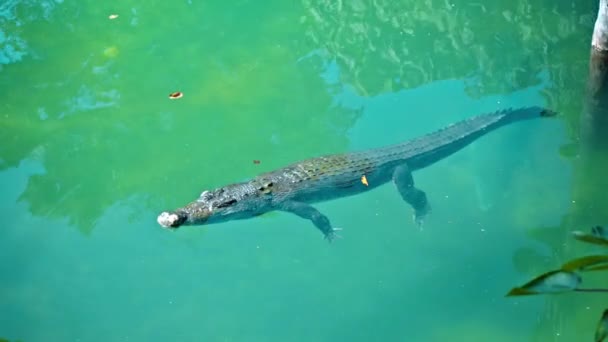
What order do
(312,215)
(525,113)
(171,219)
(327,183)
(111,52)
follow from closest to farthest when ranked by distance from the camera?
(171,219), (312,215), (327,183), (525,113), (111,52)

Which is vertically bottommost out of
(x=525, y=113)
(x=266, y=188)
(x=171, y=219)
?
(x=171, y=219)

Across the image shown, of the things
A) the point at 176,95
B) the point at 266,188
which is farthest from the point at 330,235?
the point at 176,95

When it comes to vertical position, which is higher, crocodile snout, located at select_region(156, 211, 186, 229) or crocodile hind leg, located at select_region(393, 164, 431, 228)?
crocodile hind leg, located at select_region(393, 164, 431, 228)

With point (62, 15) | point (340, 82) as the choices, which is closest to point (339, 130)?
point (340, 82)

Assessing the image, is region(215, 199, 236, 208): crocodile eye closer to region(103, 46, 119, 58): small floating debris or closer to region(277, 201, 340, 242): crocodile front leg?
region(277, 201, 340, 242): crocodile front leg

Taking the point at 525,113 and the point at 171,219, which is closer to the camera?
the point at 171,219

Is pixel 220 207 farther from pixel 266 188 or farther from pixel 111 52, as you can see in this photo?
pixel 111 52

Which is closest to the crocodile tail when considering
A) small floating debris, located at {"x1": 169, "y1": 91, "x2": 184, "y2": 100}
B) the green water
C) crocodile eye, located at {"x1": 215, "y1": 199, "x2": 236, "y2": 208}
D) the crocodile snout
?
the green water

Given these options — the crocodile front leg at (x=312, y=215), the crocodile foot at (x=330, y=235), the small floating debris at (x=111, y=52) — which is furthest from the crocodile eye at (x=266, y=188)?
the small floating debris at (x=111, y=52)
